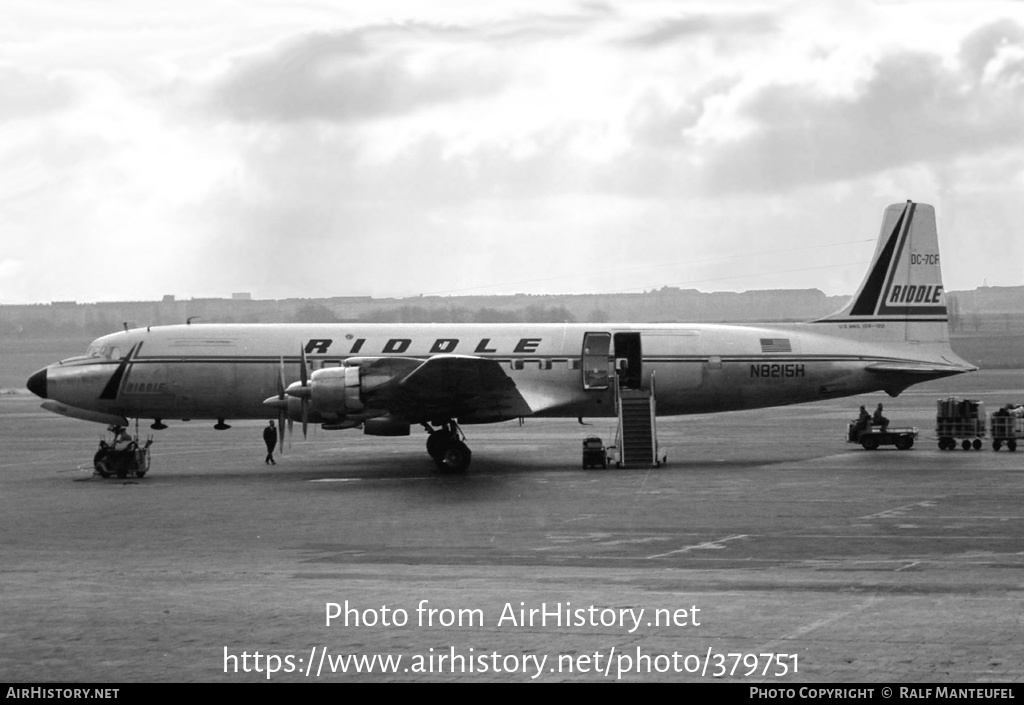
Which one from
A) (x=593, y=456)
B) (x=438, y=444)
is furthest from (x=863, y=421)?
(x=438, y=444)

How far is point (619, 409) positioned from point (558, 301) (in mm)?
76127

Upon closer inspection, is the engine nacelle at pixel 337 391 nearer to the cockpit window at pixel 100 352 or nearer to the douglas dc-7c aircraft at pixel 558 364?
the douglas dc-7c aircraft at pixel 558 364

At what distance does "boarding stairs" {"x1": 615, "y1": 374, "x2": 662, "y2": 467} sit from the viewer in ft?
115

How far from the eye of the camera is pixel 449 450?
110ft

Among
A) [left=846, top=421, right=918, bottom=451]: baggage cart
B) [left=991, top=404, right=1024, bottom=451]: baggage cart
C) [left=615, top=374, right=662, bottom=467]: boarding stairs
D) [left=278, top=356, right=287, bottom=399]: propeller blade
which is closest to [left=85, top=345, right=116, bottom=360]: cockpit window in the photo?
[left=278, top=356, right=287, bottom=399]: propeller blade

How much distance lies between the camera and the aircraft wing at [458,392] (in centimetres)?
3128

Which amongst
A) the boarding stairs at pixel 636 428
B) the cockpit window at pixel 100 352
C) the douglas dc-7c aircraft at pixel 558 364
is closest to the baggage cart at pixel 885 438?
the douglas dc-7c aircraft at pixel 558 364

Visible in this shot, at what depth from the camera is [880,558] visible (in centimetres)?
1825

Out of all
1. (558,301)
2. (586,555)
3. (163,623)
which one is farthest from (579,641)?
(558,301)

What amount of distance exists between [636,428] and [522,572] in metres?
18.4

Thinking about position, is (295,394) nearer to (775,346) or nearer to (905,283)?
(775,346)

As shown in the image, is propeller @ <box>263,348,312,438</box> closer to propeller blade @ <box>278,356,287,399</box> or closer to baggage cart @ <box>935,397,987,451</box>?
propeller blade @ <box>278,356,287,399</box>

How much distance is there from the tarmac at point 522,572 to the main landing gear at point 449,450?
56 cm
